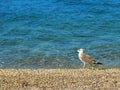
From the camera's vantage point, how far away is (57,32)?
20.2 metres

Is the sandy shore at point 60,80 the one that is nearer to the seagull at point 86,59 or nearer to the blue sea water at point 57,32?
the seagull at point 86,59

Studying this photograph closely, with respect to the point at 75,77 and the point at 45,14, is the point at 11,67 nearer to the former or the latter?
the point at 75,77

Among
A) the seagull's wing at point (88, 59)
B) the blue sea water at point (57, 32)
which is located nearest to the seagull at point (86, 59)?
the seagull's wing at point (88, 59)

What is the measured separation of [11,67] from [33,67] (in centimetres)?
64

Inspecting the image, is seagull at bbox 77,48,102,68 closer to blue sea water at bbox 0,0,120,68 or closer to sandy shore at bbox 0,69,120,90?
blue sea water at bbox 0,0,120,68

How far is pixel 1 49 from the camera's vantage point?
1720 centimetres

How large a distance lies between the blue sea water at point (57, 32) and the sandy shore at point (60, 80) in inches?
75.5

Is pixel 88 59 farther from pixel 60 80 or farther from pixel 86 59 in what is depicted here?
pixel 60 80

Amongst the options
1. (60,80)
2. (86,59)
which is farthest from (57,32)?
(60,80)

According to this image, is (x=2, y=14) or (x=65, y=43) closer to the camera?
(x=65, y=43)

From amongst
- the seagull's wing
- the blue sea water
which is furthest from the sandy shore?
the blue sea water

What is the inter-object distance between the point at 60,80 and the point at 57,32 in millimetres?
7861

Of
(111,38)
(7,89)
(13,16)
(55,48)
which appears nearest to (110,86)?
(7,89)

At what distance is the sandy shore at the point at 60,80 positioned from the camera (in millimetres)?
11703
